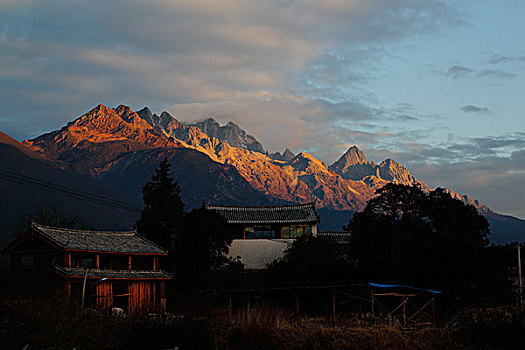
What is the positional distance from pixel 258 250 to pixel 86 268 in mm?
23299

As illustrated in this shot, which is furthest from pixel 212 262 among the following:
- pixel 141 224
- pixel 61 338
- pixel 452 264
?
pixel 61 338

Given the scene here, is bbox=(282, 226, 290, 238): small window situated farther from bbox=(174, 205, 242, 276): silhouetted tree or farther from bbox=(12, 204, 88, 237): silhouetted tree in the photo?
bbox=(12, 204, 88, 237): silhouetted tree

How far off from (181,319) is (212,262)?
2789 centimetres

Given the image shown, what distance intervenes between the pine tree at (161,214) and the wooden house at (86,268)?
642cm

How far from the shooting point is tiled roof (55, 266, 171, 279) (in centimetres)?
3650

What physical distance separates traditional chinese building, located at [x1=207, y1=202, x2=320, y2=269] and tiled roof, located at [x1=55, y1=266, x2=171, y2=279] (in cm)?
1439

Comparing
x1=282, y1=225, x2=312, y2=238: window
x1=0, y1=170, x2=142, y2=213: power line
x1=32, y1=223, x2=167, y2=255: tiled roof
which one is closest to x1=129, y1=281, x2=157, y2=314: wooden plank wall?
x1=32, y1=223, x2=167, y2=255: tiled roof

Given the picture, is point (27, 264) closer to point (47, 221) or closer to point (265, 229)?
point (47, 221)

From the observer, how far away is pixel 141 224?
5231 centimetres

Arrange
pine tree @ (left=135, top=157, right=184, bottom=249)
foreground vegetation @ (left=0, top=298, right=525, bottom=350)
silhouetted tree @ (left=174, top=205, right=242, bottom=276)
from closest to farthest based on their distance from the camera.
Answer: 1. foreground vegetation @ (left=0, top=298, right=525, bottom=350)
2. silhouetted tree @ (left=174, top=205, right=242, bottom=276)
3. pine tree @ (left=135, top=157, right=184, bottom=249)

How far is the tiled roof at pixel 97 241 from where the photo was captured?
38.0 meters

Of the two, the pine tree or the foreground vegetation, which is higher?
the pine tree

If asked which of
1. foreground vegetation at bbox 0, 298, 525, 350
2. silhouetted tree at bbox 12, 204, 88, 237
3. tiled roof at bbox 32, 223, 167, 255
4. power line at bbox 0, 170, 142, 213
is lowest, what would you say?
foreground vegetation at bbox 0, 298, 525, 350

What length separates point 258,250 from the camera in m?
56.4
